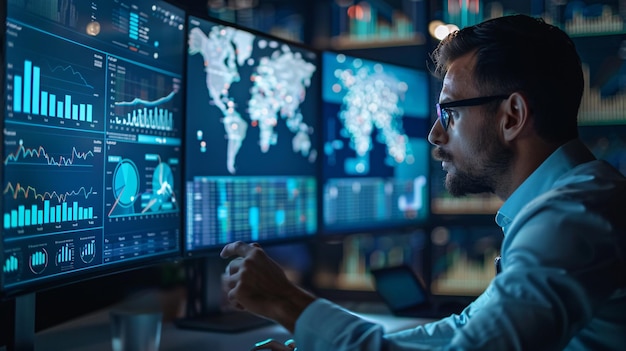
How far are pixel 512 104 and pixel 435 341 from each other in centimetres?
52

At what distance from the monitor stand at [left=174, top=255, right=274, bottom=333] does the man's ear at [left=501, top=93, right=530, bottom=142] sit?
2.97ft

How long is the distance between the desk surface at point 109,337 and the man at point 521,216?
439 mm

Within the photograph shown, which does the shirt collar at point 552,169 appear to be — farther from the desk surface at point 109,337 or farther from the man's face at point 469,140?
the desk surface at point 109,337

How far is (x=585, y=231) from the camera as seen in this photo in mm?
884

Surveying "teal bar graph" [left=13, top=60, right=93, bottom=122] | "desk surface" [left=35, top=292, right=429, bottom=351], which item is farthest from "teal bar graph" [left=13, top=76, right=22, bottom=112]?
"desk surface" [left=35, top=292, right=429, bottom=351]

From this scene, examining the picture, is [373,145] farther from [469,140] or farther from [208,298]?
[469,140]

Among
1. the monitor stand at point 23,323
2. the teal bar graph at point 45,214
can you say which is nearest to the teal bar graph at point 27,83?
the teal bar graph at point 45,214

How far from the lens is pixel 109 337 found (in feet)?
4.93

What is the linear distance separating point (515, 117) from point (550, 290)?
41cm

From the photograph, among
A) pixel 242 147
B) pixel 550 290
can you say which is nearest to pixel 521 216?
pixel 550 290

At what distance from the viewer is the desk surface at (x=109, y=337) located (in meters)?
1.41

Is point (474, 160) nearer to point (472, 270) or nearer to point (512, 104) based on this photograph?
point (512, 104)

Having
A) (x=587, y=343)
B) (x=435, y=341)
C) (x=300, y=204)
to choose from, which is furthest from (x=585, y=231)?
(x=300, y=204)

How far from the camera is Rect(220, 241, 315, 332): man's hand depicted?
36.8 inches
